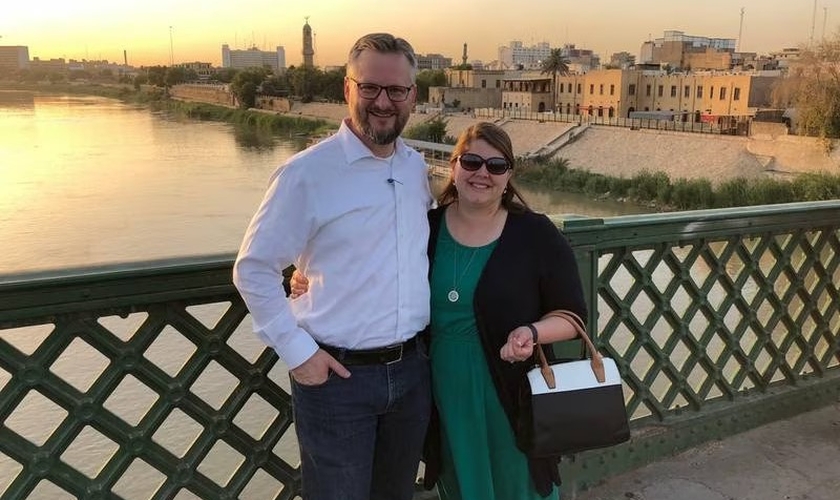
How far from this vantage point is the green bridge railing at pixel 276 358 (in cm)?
160

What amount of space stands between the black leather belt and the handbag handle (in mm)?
310

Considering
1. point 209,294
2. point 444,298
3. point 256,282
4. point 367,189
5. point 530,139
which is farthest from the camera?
point 530,139

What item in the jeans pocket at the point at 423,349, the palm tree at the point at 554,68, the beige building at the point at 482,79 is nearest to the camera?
the jeans pocket at the point at 423,349

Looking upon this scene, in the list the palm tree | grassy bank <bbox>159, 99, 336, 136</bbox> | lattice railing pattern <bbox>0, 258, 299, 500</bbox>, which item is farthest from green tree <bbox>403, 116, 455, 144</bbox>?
lattice railing pattern <bbox>0, 258, 299, 500</bbox>

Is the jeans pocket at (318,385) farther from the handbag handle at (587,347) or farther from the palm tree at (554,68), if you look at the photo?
the palm tree at (554,68)

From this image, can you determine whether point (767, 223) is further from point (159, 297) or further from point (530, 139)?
point (530, 139)

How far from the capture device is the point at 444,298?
5.33 ft

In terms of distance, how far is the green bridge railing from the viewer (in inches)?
62.9

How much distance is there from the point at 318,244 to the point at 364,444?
1.49 feet

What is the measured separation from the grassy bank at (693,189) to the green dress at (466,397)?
718 inches

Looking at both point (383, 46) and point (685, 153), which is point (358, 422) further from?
point (685, 153)

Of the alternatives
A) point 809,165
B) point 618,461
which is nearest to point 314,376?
point 618,461

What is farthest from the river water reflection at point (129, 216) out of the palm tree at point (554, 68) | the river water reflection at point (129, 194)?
the palm tree at point (554, 68)

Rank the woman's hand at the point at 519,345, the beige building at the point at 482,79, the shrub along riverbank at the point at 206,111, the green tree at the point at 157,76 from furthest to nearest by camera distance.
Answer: the green tree at the point at 157,76 → the beige building at the point at 482,79 → the shrub along riverbank at the point at 206,111 → the woman's hand at the point at 519,345
